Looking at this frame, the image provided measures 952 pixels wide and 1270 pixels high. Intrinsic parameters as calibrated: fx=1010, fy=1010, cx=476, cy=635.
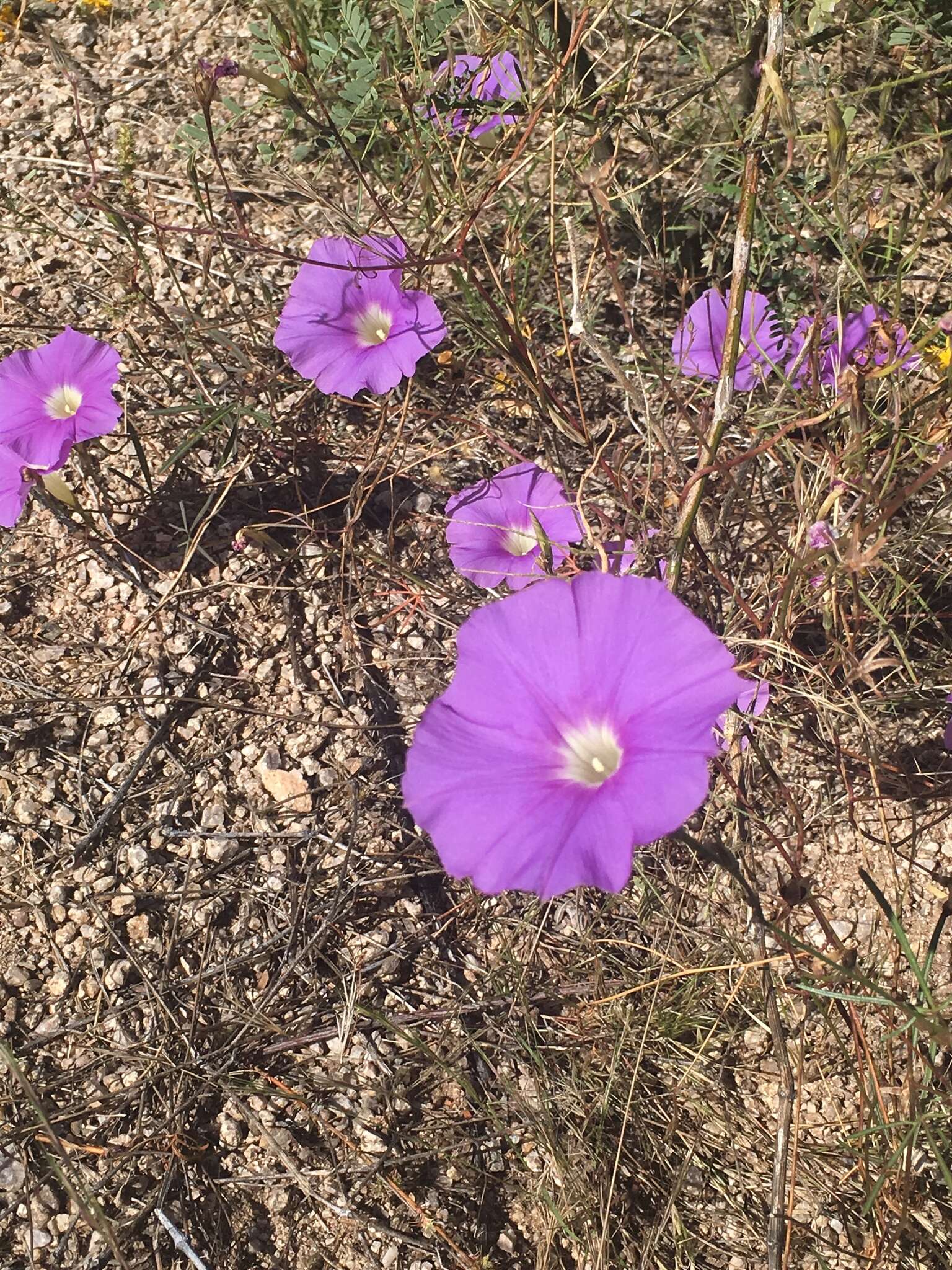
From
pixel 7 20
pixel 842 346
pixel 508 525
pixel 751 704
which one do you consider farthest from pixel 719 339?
pixel 7 20

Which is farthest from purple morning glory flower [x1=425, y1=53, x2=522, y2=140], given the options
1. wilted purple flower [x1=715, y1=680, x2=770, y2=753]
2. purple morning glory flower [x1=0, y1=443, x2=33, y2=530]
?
wilted purple flower [x1=715, y1=680, x2=770, y2=753]

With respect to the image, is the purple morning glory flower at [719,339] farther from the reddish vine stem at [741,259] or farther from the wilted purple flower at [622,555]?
the reddish vine stem at [741,259]

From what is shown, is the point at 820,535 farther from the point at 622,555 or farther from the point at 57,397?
the point at 57,397

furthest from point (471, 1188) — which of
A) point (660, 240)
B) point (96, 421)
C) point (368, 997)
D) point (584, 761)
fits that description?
point (660, 240)

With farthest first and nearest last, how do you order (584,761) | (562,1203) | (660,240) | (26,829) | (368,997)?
(660,240), (26,829), (368,997), (562,1203), (584,761)

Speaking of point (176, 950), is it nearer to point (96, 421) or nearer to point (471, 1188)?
point (471, 1188)

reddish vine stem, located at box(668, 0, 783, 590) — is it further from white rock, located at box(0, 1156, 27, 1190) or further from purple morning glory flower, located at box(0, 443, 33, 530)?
white rock, located at box(0, 1156, 27, 1190)
